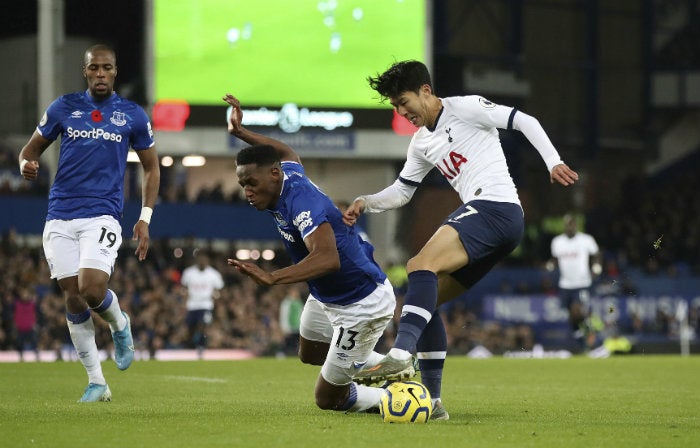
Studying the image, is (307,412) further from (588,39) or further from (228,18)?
(588,39)

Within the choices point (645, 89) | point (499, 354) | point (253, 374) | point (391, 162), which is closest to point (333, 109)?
point (391, 162)

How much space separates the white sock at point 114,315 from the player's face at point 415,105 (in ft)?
7.69

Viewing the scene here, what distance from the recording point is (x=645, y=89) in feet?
119

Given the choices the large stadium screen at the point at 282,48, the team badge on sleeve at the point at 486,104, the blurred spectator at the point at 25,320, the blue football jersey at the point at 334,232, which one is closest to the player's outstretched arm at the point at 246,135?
the blue football jersey at the point at 334,232

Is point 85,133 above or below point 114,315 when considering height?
above

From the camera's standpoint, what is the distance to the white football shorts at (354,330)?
719cm

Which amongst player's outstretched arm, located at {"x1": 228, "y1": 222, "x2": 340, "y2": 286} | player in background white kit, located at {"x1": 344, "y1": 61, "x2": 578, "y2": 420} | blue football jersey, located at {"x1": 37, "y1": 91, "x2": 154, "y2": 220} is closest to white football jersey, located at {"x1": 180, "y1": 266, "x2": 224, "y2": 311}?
blue football jersey, located at {"x1": 37, "y1": 91, "x2": 154, "y2": 220}

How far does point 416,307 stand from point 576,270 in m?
13.3

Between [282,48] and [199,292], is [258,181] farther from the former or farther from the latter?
[282,48]

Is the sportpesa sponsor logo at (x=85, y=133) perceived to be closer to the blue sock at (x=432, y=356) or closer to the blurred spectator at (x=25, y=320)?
the blue sock at (x=432, y=356)

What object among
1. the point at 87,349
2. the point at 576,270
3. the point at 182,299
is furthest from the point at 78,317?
the point at 182,299

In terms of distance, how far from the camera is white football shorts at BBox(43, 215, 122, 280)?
831cm

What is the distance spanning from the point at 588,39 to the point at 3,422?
96.5 feet

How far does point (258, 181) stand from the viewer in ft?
22.0
